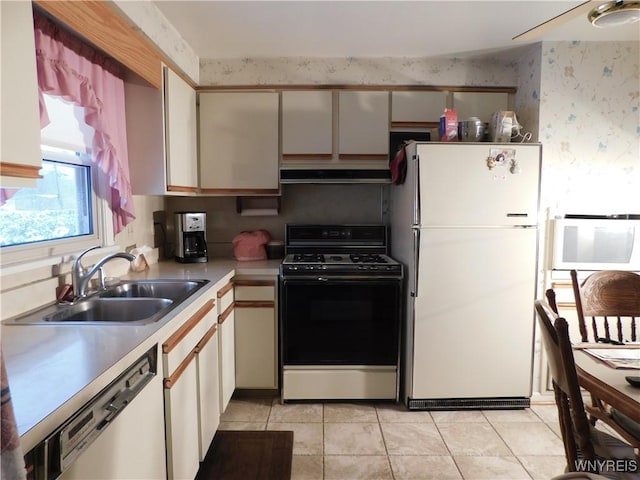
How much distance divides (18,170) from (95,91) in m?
0.92

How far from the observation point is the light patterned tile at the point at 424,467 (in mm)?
1969

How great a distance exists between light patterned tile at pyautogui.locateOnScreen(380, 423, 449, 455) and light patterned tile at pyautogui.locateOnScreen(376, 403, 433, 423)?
0.04 metres

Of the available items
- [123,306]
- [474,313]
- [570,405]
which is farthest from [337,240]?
[570,405]

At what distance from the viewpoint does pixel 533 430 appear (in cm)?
237

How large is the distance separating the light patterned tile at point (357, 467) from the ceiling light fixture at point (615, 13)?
2.09 m

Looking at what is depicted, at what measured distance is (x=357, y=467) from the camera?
6.68ft

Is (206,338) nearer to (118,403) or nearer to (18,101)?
(118,403)

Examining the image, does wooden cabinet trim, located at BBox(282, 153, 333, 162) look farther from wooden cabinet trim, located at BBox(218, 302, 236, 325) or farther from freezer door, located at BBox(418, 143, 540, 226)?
wooden cabinet trim, located at BBox(218, 302, 236, 325)

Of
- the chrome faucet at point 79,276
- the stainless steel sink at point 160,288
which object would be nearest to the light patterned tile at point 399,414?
the stainless steel sink at point 160,288

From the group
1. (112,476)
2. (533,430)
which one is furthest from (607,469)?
(112,476)

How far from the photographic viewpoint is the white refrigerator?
241 cm

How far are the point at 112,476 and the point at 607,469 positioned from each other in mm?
1437

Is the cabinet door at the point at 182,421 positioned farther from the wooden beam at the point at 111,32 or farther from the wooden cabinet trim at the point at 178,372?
the wooden beam at the point at 111,32

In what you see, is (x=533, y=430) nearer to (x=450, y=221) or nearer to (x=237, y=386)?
(x=450, y=221)
